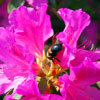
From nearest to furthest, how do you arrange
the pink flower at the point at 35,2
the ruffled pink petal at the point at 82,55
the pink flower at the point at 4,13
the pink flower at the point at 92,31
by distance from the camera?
the ruffled pink petal at the point at 82,55 → the pink flower at the point at 35,2 → the pink flower at the point at 4,13 → the pink flower at the point at 92,31

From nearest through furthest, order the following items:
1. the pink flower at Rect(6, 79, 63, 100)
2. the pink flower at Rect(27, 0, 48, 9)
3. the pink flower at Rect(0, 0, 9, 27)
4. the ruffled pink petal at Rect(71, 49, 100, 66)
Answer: the pink flower at Rect(6, 79, 63, 100) → the ruffled pink petal at Rect(71, 49, 100, 66) → the pink flower at Rect(27, 0, 48, 9) → the pink flower at Rect(0, 0, 9, 27)

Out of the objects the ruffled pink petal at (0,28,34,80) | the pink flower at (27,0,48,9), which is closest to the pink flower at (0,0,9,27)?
the pink flower at (27,0,48,9)

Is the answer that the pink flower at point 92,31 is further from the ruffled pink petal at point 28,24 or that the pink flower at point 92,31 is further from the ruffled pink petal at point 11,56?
the ruffled pink petal at point 11,56

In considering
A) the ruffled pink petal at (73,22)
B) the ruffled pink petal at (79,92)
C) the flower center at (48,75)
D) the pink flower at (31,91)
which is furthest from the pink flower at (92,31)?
the pink flower at (31,91)

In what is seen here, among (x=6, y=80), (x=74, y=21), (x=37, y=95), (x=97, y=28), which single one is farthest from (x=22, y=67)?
(x=97, y=28)

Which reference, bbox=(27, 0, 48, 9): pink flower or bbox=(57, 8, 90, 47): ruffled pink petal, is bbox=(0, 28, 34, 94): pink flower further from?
bbox=(27, 0, 48, 9): pink flower

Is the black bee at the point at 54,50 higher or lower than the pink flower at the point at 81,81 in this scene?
higher

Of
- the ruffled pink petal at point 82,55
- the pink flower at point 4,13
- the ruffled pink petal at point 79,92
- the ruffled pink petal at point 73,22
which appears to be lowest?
the ruffled pink petal at point 79,92
